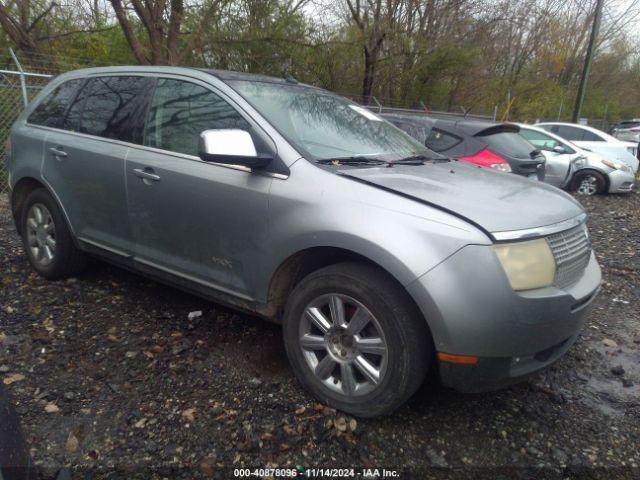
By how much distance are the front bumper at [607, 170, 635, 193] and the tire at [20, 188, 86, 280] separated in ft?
32.8

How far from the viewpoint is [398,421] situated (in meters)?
2.58

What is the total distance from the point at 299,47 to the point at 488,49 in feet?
36.0

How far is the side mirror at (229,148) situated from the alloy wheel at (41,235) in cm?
209

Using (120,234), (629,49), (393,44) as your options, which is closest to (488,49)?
(393,44)

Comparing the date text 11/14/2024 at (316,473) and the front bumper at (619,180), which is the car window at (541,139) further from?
the date text 11/14/2024 at (316,473)

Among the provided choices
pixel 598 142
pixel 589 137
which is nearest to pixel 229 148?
pixel 598 142

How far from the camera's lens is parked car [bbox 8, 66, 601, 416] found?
86.2 inches

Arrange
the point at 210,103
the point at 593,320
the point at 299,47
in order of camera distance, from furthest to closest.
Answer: the point at 299,47, the point at 593,320, the point at 210,103

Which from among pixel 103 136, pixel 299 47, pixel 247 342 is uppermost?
pixel 299 47

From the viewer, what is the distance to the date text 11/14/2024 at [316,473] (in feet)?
7.31

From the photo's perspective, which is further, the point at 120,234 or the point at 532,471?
the point at 120,234

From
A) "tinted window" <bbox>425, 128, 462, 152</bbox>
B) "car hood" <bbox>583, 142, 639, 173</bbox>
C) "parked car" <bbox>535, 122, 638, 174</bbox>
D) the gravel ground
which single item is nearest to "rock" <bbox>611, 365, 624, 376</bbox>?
the gravel ground

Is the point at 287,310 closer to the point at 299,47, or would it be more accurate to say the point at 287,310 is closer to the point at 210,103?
the point at 210,103

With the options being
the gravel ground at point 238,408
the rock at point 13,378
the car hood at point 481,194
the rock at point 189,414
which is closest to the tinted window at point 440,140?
the gravel ground at point 238,408
